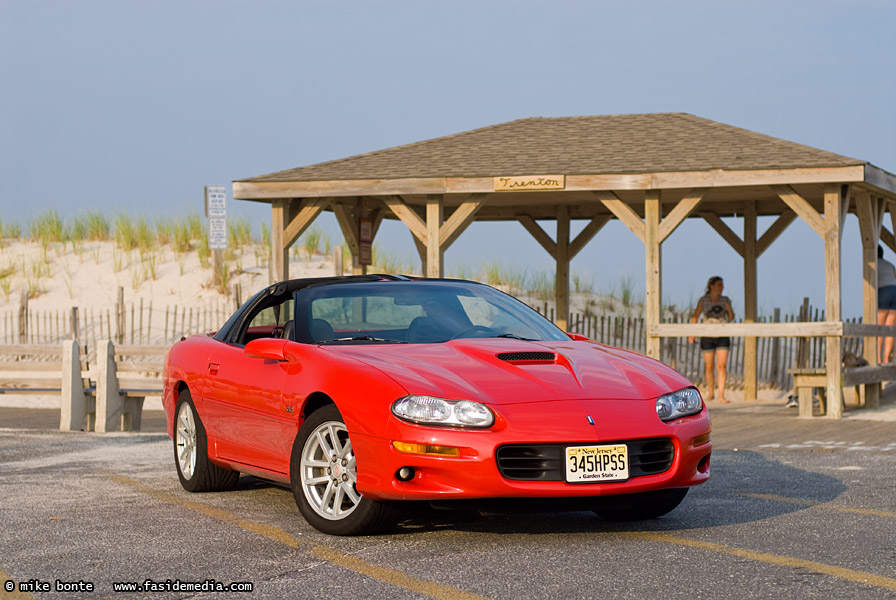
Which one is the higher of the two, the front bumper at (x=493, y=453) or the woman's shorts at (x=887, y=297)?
the woman's shorts at (x=887, y=297)

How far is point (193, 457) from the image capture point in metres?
8.03

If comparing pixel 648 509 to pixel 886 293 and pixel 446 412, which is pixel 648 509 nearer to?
pixel 446 412

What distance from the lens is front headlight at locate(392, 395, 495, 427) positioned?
575cm

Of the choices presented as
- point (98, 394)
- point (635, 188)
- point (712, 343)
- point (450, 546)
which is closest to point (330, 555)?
point (450, 546)

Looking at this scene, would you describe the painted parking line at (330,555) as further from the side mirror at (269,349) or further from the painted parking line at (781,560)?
the painted parking line at (781,560)

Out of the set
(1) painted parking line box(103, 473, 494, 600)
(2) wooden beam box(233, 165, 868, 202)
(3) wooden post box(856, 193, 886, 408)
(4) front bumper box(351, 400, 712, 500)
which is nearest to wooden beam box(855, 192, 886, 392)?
(3) wooden post box(856, 193, 886, 408)

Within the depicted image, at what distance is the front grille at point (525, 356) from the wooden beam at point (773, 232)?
586 inches

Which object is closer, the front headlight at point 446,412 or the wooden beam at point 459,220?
the front headlight at point 446,412

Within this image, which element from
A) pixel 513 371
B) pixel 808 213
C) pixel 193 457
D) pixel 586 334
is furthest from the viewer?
pixel 586 334

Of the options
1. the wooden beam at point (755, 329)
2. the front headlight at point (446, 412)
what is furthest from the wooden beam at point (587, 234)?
the front headlight at point (446, 412)

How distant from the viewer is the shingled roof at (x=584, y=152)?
16094 millimetres

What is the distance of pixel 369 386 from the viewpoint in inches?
236

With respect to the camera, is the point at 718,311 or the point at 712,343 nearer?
the point at 718,311

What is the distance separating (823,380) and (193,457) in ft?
31.6
